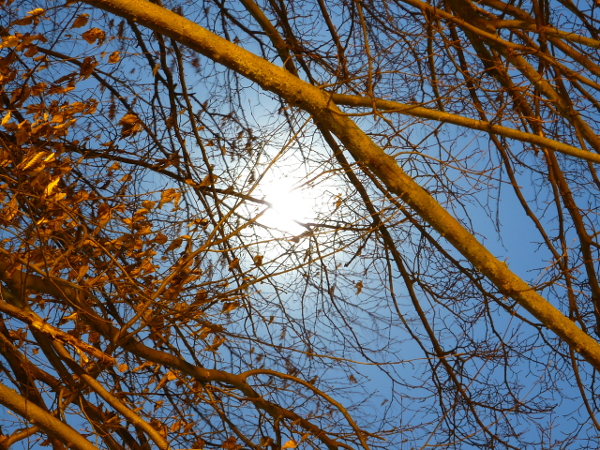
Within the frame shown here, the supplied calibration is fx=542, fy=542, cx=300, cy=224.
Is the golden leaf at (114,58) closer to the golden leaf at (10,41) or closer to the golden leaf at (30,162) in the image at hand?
the golden leaf at (10,41)

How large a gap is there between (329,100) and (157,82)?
55.0 inches

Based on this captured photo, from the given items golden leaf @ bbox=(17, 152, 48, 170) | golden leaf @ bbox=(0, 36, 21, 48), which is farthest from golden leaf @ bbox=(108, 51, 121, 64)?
golden leaf @ bbox=(17, 152, 48, 170)

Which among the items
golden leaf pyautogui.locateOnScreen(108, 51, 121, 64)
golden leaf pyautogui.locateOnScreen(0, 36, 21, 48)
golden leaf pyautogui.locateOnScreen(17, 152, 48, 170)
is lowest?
golden leaf pyautogui.locateOnScreen(17, 152, 48, 170)

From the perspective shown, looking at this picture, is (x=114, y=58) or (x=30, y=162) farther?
(x=114, y=58)

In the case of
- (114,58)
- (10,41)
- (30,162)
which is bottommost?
(30,162)

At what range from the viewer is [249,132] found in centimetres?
272

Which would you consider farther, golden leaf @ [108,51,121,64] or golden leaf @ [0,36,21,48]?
golden leaf @ [108,51,121,64]

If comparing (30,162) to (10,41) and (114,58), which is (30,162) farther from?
(114,58)

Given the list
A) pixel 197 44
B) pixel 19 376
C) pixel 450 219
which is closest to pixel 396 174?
pixel 450 219

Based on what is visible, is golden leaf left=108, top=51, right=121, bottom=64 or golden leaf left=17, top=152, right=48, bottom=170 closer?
golden leaf left=17, top=152, right=48, bottom=170

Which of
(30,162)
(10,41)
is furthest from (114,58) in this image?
(30,162)

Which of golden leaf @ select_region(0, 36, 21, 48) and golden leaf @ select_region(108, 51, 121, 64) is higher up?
golden leaf @ select_region(108, 51, 121, 64)

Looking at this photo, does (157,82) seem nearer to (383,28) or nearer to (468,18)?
(383,28)

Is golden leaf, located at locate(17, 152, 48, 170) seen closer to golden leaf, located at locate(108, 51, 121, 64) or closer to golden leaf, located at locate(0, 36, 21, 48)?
golden leaf, located at locate(0, 36, 21, 48)
